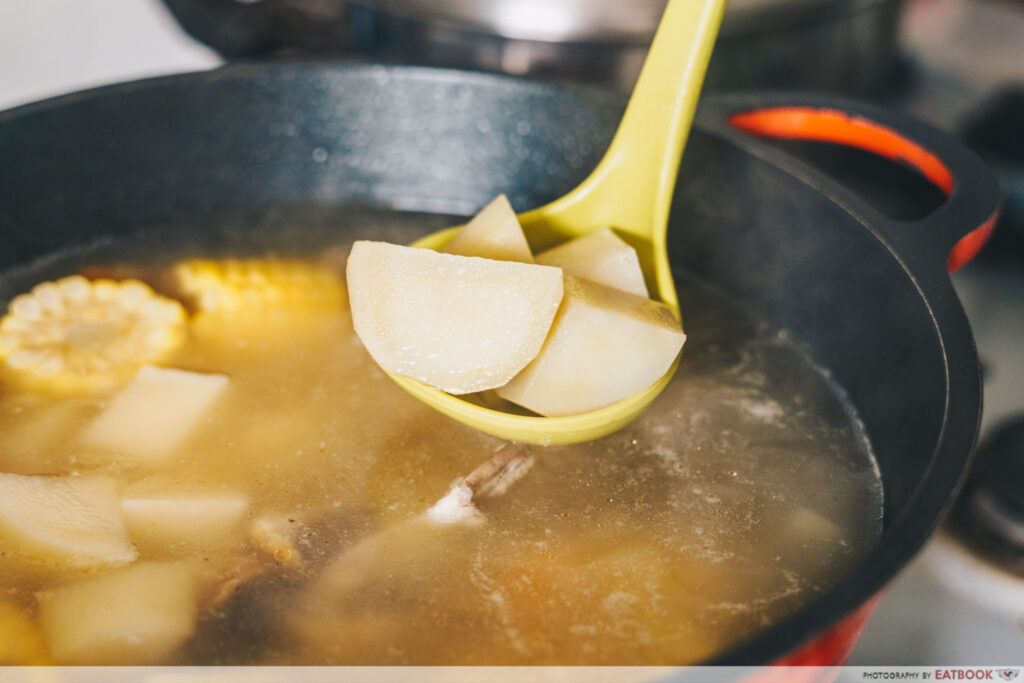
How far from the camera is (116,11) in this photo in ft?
5.47

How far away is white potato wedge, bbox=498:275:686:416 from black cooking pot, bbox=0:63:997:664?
21cm

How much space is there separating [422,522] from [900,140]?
583 millimetres

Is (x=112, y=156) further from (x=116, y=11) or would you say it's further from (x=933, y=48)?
(x=933, y=48)

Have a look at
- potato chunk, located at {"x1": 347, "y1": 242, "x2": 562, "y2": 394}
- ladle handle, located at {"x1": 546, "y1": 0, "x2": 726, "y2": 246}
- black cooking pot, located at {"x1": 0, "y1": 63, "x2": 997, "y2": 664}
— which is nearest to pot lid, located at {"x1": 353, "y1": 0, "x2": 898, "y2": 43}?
black cooking pot, located at {"x1": 0, "y1": 63, "x2": 997, "y2": 664}

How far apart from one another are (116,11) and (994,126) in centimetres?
154

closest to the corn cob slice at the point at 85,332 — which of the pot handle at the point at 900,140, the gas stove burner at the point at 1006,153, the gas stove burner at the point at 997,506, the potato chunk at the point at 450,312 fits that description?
the potato chunk at the point at 450,312

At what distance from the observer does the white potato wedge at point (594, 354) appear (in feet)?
2.20

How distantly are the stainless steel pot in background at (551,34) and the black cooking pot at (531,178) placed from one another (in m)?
0.10

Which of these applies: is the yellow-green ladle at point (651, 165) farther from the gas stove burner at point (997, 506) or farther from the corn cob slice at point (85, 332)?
the gas stove burner at point (997, 506)

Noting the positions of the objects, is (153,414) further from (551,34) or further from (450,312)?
(551,34)

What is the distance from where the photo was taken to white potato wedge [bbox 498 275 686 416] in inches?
26.4

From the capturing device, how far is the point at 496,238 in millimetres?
749

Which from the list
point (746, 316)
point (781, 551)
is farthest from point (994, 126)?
point (781, 551)

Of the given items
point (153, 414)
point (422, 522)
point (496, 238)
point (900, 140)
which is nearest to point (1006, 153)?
point (900, 140)
